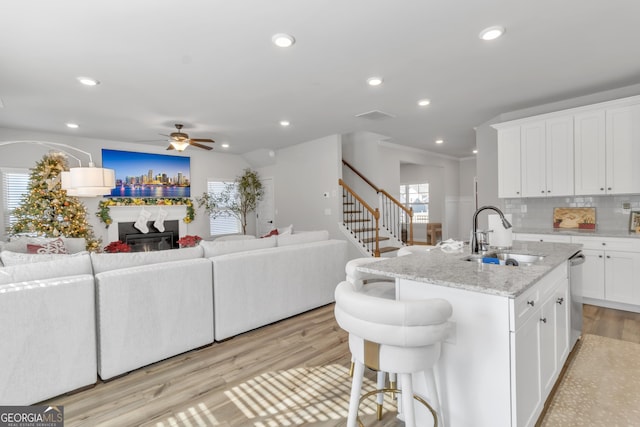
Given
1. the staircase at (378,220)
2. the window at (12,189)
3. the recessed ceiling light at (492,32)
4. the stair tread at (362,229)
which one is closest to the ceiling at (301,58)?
the recessed ceiling light at (492,32)

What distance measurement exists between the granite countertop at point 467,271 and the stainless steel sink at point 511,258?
0.05m

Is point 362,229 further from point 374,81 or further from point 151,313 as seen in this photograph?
point 151,313

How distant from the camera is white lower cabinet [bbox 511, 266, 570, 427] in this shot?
5.10ft

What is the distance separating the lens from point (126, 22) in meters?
2.41

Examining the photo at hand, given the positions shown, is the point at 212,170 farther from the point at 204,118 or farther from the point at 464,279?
the point at 464,279

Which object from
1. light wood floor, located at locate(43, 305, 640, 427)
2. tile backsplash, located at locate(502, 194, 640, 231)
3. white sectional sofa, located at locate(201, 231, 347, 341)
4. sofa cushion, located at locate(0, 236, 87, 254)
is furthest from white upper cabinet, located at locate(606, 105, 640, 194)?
sofa cushion, located at locate(0, 236, 87, 254)

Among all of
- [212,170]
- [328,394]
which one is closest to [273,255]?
[328,394]

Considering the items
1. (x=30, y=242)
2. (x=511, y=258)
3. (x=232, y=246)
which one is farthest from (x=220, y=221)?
(x=511, y=258)

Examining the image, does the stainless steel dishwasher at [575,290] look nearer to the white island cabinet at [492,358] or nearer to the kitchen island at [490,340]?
the kitchen island at [490,340]

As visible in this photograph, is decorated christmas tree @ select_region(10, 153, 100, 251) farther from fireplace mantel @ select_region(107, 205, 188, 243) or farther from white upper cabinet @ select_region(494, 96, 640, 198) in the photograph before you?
white upper cabinet @ select_region(494, 96, 640, 198)

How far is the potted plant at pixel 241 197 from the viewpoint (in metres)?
8.20

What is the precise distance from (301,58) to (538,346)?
9.60ft

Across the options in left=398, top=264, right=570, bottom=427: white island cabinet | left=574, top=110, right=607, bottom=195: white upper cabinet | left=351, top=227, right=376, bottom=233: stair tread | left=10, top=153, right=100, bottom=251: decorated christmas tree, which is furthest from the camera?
left=351, top=227, right=376, bottom=233: stair tread

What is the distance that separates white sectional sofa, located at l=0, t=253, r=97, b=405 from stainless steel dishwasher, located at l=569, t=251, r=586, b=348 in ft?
12.4
